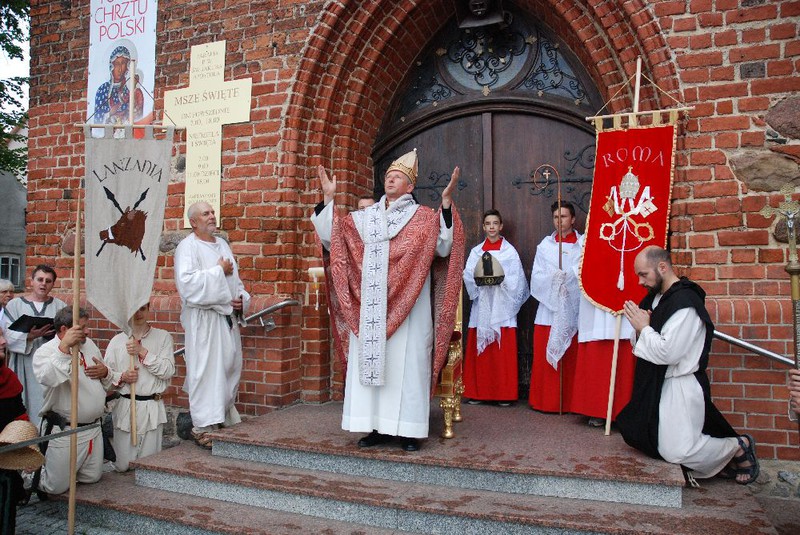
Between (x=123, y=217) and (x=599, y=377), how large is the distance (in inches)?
144

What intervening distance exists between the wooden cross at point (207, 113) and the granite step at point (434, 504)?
109 inches

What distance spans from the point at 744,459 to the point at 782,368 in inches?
28.1

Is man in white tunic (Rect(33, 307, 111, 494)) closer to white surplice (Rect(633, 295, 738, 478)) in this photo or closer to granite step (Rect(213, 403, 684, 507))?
granite step (Rect(213, 403, 684, 507))

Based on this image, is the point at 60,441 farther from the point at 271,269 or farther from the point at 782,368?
the point at 782,368

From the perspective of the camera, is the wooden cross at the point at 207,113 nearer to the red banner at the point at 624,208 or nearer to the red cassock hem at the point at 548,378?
the red cassock hem at the point at 548,378

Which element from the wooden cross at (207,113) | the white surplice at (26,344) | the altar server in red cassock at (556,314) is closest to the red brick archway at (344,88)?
the wooden cross at (207,113)

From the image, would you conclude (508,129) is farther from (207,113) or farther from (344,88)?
(207,113)

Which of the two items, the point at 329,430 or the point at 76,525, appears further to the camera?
the point at 329,430

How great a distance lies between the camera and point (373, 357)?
14.5 ft

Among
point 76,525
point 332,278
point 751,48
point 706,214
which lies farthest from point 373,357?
point 751,48

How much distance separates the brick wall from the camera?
4.61 meters

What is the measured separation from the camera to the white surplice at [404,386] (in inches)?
173

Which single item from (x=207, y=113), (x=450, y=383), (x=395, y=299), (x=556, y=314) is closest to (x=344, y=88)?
(x=207, y=113)

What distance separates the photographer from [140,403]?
505 cm
